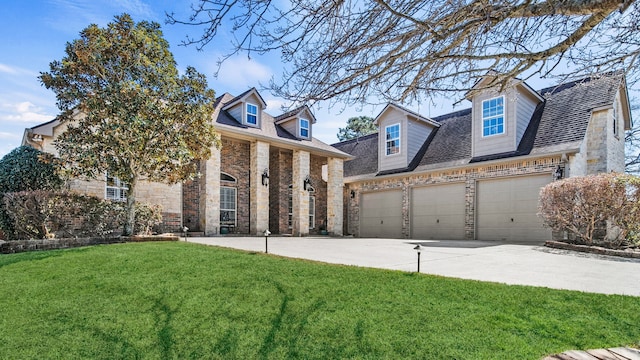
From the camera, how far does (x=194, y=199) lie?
43.6 ft

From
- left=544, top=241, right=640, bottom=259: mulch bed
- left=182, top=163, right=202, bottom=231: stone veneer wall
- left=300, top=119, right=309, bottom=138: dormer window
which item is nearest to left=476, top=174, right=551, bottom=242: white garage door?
left=544, top=241, right=640, bottom=259: mulch bed

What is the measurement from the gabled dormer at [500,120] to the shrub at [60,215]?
13.6 m

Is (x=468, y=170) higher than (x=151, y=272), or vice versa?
(x=468, y=170)

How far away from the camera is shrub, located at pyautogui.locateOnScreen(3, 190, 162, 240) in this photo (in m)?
8.24

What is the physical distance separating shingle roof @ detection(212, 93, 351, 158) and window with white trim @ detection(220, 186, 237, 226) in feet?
8.64

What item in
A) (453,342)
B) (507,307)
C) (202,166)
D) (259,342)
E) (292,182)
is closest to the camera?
(453,342)

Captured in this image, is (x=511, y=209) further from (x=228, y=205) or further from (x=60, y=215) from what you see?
(x=60, y=215)

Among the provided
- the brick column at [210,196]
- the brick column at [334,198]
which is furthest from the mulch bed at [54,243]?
the brick column at [334,198]

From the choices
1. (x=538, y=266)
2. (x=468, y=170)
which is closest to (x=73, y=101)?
(x=538, y=266)

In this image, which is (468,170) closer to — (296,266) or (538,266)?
(538,266)

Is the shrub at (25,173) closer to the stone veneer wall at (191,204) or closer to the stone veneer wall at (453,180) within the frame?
the stone veneer wall at (191,204)

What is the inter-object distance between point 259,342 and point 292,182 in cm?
1353

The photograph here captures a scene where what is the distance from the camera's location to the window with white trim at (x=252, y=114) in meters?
14.9

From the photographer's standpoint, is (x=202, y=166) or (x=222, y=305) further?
(x=202, y=166)
